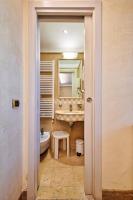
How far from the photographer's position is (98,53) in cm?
169

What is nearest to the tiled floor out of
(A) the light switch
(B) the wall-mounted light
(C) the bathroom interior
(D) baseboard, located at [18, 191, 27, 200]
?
(D) baseboard, located at [18, 191, 27, 200]

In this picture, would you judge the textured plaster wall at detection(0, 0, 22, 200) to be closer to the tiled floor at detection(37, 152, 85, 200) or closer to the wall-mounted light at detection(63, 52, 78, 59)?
the tiled floor at detection(37, 152, 85, 200)

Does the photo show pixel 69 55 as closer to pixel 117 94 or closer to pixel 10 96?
pixel 117 94

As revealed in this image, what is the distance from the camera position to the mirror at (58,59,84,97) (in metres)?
3.55

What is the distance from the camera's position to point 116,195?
168 centimetres

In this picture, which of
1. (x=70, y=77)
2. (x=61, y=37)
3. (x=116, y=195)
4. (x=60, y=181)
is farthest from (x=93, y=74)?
(x=70, y=77)

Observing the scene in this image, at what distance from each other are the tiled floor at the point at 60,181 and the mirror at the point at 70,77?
1.45m

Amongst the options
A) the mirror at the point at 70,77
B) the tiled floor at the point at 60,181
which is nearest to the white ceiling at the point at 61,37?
the mirror at the point at 70,77

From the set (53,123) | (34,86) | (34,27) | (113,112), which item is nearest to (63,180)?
(113,112)

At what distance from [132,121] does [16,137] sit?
46.5 inches

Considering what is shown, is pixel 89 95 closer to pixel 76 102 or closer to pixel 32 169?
pixel 32 169

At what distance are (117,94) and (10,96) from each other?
1062mm

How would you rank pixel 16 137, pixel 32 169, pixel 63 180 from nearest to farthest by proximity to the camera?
pixel 16 137
pixel 32 169
pixel 63 180

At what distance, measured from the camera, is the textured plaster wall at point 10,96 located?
1.19m
